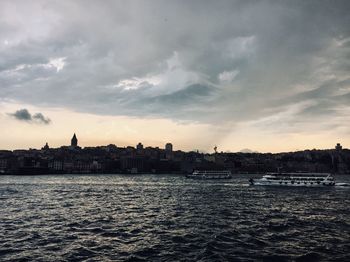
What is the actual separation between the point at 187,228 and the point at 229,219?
28.5ft

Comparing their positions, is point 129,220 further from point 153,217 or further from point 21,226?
point 21,226

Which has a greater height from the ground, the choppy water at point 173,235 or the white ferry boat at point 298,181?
the white ferry boat at point 298,181

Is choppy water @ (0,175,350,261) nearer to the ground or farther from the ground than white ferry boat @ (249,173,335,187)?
nearer to the ground

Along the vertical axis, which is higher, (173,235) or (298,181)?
(298,181)

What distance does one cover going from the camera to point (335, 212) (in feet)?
170

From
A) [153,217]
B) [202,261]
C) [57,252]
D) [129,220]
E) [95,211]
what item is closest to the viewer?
[202,261]

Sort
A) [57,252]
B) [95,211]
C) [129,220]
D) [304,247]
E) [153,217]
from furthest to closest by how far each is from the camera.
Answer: [95,211], [153,217], [129,220], [304,247], [57,252]

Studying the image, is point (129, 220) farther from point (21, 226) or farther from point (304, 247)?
point (304, 247)

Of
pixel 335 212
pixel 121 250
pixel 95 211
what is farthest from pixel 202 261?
pixel 335 212

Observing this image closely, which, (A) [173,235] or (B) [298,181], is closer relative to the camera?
(A) [173,235]

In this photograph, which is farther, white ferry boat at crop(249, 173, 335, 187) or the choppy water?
white ferry boat at crop(249, 173, 335, 187)

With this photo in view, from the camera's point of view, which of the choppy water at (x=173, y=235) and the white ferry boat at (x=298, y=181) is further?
the white ferry boat at (x=298, y=181)

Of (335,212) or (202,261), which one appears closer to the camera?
(202,261)

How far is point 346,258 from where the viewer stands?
25031mm
